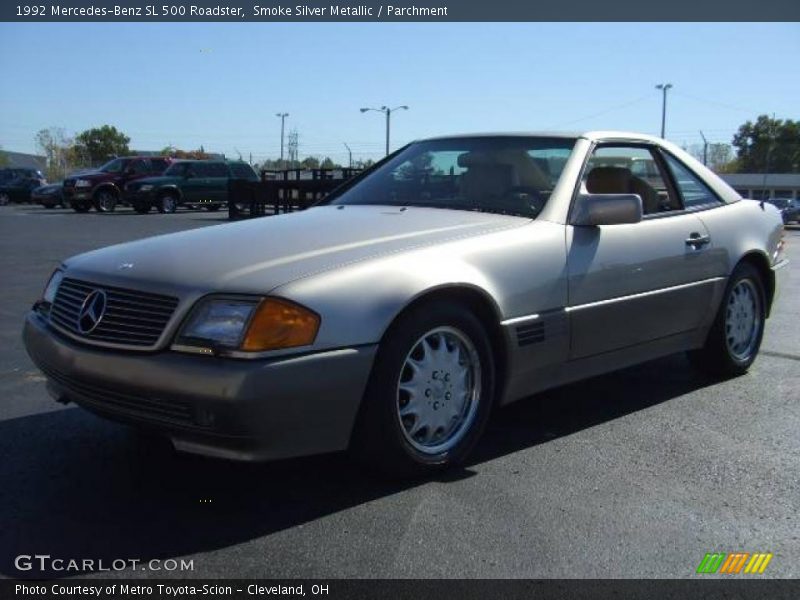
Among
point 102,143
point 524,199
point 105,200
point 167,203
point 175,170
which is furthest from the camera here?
point 102,143

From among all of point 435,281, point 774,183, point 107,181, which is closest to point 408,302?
point 435,281

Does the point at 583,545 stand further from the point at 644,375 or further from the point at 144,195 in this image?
the point at 144,195

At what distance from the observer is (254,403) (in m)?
2.92

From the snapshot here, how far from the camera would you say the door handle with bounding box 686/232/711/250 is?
188 inches

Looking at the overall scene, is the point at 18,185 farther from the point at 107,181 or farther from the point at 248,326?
the point at 248,326

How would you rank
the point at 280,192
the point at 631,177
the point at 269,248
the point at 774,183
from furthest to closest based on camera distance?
the point at 774,183 < the point at 280,192 < the point at 631,177 < the point at 269,248

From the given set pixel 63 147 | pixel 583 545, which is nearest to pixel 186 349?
pixel 583 545

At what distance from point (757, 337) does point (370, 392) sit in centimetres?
333

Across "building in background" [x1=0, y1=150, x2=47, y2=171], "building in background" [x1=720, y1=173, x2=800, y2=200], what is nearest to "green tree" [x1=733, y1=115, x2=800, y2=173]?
"building in background" [x1=720, y1=173, x2=800, y2=200]

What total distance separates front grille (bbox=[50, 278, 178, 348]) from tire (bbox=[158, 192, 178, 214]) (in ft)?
80.1

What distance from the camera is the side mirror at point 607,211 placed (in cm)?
409

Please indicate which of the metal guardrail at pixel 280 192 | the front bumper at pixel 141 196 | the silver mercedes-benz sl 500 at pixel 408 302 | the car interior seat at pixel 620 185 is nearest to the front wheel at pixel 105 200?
the front bumper at pixel 141 196

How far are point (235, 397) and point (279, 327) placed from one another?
305 millimetres

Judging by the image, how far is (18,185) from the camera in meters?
34.9
